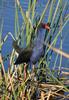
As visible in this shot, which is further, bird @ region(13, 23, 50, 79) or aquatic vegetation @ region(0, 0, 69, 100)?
aquatic vegetation @ region(0, 0, 69, 100)

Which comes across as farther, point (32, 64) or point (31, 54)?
point (32, 64)

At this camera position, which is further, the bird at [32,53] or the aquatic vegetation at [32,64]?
the aquatic vegetation at [32,64]

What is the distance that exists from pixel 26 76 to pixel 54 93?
28 cm

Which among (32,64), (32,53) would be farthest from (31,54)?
(32,64)

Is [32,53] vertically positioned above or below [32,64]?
above

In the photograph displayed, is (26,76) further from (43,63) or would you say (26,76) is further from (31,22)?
(31,22)

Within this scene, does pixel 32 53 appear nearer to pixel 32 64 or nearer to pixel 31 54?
pixel 31 54

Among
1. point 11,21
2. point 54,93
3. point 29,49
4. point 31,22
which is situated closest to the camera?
point 29,49

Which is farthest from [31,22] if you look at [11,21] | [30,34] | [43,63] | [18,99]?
[11,21]

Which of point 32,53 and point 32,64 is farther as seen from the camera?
Result: point 32,64

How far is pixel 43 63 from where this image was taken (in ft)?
8.50

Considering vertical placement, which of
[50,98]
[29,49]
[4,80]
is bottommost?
[50,98]

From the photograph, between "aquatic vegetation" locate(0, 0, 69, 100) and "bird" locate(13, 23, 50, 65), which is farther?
"aquatic vegetation" locate(0, 0, 69, 100)

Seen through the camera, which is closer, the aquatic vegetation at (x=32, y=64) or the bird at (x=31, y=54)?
the bird at (x=31, y=54)
